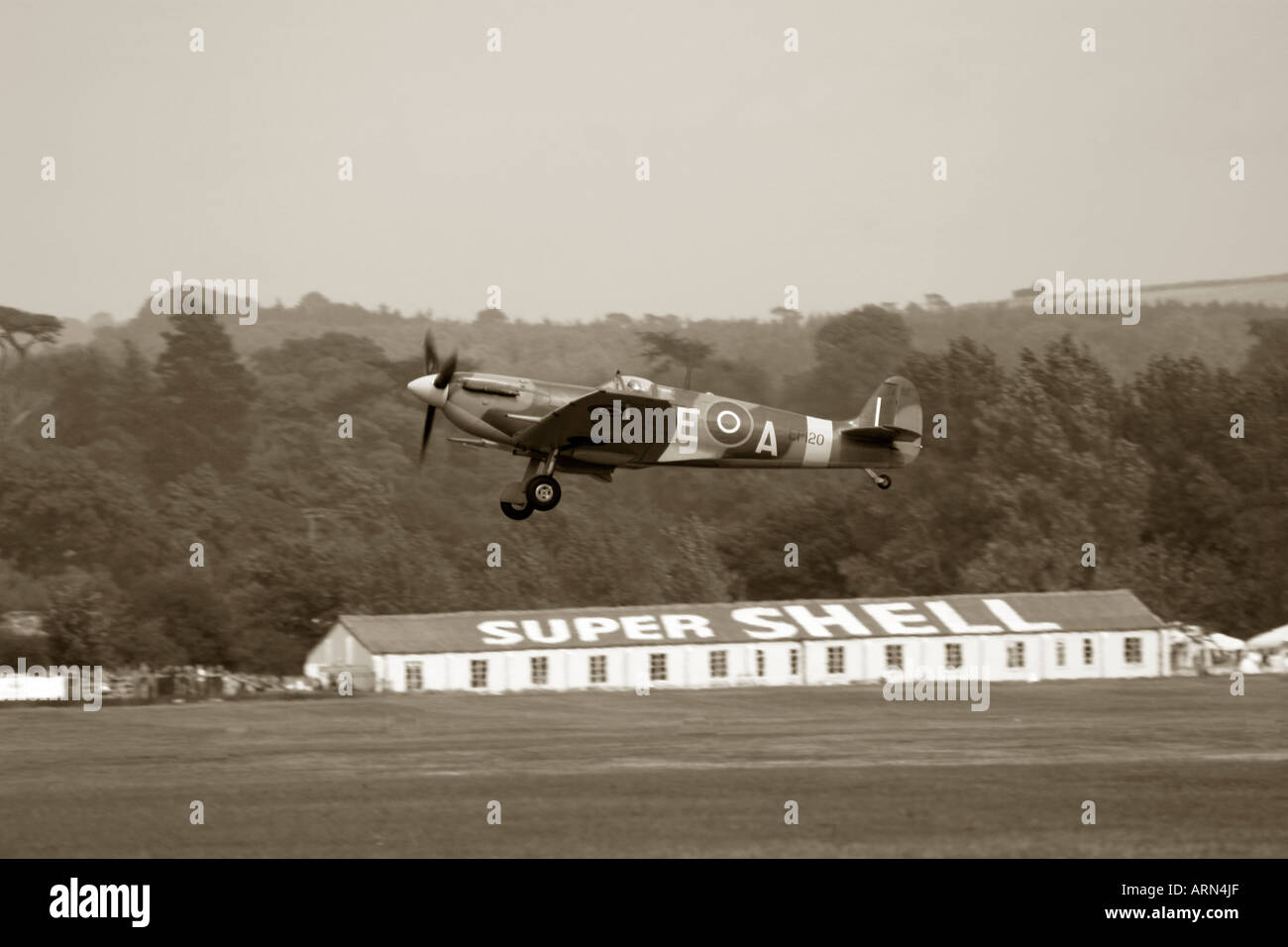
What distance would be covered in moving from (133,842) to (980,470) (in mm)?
56697

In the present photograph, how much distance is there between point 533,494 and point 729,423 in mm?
3820

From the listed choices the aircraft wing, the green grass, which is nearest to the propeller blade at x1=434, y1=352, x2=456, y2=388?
the aircraft wing

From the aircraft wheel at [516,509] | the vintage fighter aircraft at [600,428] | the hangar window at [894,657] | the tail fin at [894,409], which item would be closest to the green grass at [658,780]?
the aircraft wheel at [516,509]

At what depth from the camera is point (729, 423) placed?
2834cm

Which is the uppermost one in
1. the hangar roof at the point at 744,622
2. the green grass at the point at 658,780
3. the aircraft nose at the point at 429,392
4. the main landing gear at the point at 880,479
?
the aircraft nose at the point at 429,392

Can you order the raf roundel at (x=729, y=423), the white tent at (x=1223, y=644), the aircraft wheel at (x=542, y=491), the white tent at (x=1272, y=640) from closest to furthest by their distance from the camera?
1. the aircraft wheel at (x=542, y=491)
2. the raf roundel at (x=729, y=423)
3. the white tent at (x=1223, y=644)
4. the white tent at (x=1272, y=640)

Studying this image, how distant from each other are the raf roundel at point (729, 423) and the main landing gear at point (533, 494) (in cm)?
298

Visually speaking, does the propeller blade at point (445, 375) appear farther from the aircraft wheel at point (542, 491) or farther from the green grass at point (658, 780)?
the green grass at point (658, 780)

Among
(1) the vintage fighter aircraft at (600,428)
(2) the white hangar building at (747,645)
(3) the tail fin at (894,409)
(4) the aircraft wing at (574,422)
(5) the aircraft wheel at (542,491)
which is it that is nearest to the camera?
(4) the aircraft wing at (574,422)

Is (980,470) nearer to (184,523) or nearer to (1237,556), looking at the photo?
(1237,556)

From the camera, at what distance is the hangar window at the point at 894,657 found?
52.7 metres

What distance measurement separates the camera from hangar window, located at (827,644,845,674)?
52.1 meters

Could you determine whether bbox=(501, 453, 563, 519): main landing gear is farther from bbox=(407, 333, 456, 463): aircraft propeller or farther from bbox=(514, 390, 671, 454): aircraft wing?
bbox=(407, 333, 456, 463): aircraft propeller
